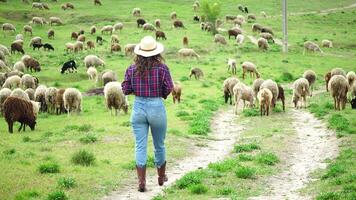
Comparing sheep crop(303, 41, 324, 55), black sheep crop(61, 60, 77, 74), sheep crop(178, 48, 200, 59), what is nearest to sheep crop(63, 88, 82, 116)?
black sheep crop(61, 60, 77, 74)

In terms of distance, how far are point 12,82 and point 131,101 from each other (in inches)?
294

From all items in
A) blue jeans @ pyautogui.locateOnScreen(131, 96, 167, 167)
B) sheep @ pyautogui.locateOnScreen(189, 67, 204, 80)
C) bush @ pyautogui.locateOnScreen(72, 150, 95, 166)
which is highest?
blue jeans @ pyautogui.locateOnScreen(131, 96, 167, 167)

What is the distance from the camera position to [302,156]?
17.9 m

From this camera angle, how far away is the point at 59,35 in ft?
204

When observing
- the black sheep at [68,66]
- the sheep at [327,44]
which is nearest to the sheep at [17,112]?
the black sheep at [68,66]

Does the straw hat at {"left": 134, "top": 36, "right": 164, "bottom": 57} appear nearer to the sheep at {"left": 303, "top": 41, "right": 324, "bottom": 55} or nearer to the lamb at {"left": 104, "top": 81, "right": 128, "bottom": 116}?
the lamb at {"left": 104, "top": 81, "right": 128, "bottom": 116}

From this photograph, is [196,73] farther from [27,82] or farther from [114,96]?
[114,96]

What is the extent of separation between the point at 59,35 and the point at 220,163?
49563mm

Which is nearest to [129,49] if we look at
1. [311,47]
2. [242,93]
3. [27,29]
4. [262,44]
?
[262,44]

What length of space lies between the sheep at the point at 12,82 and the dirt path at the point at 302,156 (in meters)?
16.7

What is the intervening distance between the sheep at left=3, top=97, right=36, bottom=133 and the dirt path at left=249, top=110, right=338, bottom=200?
10732mm

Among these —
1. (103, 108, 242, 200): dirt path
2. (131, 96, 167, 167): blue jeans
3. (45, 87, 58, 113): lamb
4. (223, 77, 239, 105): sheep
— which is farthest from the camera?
(223, 77, 239, 105): sheep

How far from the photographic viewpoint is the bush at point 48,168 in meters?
14.1

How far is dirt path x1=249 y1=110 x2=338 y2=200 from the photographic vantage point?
43.4ft
